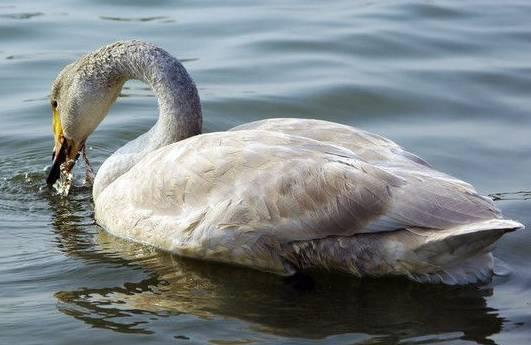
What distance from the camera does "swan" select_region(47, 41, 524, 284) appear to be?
6.71 metres

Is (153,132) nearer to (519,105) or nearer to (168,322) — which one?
(168,322)

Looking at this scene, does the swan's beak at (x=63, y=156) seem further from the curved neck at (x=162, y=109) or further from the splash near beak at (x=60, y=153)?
the curved neck at (x=162, y=109)

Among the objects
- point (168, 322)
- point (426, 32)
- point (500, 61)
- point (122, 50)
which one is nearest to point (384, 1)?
point (426, 32)

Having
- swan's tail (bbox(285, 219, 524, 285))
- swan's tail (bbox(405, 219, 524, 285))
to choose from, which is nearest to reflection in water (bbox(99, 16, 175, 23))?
swan's tail (bbox(285, 219, 524, 285))

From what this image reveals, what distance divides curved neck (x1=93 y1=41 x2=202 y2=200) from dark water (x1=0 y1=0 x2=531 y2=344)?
44cm

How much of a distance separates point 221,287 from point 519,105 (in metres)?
4.53

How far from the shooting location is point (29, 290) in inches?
277

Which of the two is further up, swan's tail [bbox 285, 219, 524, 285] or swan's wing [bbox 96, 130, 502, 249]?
swan's wing [bbox 96, 130, 502, 249]

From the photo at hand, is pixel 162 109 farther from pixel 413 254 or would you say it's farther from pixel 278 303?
pixel 413 254

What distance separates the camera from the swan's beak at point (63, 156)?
8719mm

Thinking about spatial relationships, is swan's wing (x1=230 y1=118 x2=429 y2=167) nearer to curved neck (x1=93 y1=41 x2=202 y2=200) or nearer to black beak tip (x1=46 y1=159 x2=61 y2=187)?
curved neck (x1=93 y1=41 x2=202 y2=200)

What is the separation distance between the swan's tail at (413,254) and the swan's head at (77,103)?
221cm

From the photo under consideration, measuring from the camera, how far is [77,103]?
8.56 meters

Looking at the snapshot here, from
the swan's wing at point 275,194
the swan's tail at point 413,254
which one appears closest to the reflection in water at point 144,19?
the swan's wing at point 275,194
